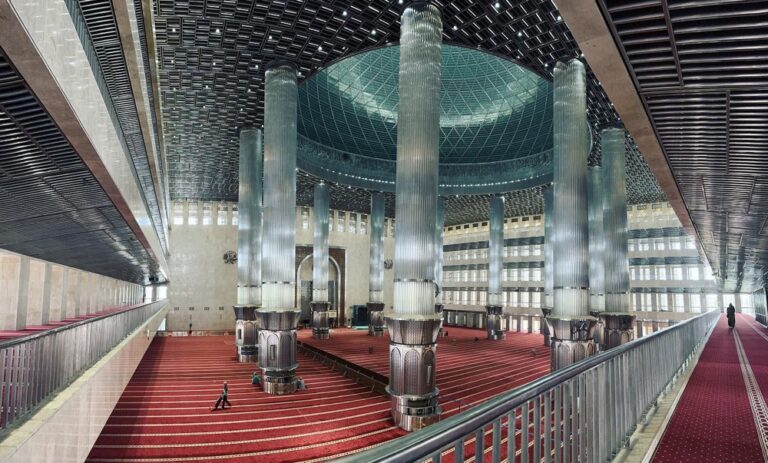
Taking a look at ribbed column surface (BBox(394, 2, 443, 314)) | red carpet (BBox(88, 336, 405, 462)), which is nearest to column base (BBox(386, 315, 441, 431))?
ribbed column surface (BBox(394, 2, 443, 314))

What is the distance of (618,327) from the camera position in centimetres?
1480

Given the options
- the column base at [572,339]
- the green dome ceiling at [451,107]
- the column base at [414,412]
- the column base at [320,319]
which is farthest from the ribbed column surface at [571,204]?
the column base at [320,319]

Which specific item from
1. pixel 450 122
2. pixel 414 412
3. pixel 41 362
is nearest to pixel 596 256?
pixel 414 412

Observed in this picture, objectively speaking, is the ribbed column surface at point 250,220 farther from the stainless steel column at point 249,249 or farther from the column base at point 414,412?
the column base at point 414,412

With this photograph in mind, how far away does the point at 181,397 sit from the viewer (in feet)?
38.4

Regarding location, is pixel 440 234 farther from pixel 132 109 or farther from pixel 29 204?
pixel 29 204

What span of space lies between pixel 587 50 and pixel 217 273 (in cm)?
3255

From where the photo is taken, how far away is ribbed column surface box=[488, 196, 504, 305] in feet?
90.7

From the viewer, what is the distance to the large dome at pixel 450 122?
912 inches

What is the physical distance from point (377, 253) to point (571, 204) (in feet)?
56.3

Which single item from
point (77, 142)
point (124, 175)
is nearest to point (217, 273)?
point (124, 175)

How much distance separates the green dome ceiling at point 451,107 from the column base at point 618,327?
1174 cm

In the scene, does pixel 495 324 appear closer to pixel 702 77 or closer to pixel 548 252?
pixel 548 252

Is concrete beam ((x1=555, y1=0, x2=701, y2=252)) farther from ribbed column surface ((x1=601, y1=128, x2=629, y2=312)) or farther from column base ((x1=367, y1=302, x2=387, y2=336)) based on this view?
column base ((x1=367, y1=302, x2=387, y2=336))
